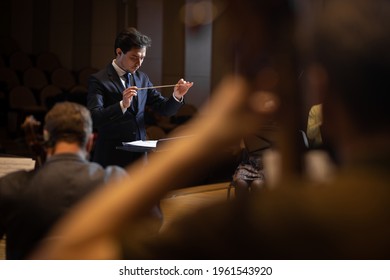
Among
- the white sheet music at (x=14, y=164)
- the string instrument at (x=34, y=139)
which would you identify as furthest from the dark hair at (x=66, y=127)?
the white sheet music at (x=14, y=164)

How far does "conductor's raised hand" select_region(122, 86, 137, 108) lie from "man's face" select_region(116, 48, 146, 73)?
0.17m

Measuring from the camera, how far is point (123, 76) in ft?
8.30

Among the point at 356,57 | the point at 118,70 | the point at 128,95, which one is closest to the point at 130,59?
the point at 118,70

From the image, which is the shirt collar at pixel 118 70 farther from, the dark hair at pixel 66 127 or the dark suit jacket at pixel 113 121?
the dark hair at pixel 66 127

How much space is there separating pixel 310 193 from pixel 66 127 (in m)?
0.98

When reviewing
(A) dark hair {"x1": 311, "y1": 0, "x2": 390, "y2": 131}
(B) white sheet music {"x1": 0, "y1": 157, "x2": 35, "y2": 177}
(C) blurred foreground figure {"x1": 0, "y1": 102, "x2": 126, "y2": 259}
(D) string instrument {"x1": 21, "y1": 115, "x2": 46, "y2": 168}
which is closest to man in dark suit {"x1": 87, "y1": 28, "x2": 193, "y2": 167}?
(D) string instrument {"x1": 21, "y1": 115, "x2": 46, "y2": 168}

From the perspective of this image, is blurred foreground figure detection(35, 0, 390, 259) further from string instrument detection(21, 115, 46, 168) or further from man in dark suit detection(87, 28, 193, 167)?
man in dark suit detection(87, 28, 193, 167)

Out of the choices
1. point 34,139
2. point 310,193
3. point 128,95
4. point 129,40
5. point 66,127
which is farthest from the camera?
point 129,40

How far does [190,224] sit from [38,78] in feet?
16.2

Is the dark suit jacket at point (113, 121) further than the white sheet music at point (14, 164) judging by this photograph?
No

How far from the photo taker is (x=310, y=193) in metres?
0.51

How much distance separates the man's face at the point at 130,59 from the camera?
8.14ft

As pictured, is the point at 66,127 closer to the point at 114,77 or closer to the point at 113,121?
the point at 113,121

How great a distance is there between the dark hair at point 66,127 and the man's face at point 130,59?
3.43 ft
